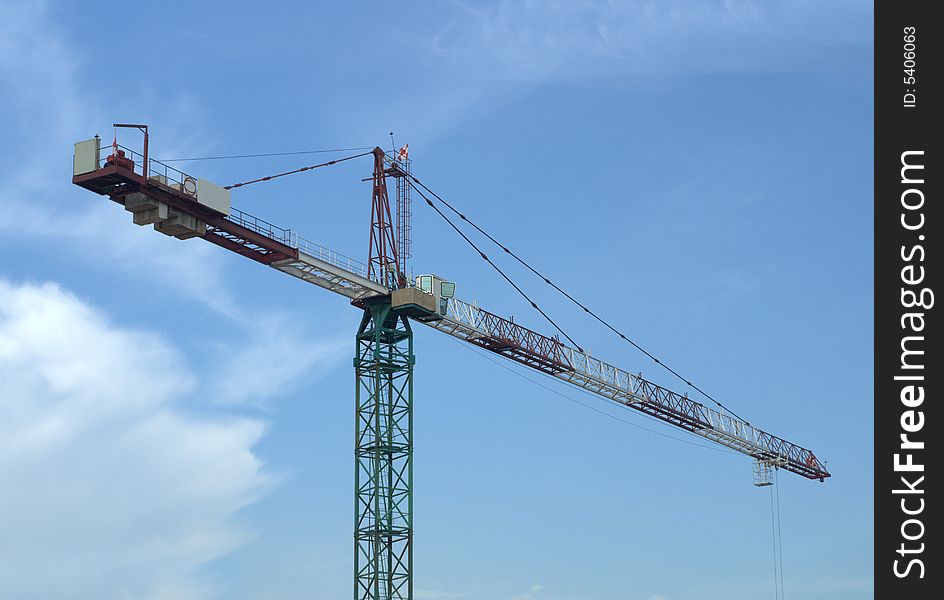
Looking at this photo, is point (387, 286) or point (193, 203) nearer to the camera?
point (193, 203)

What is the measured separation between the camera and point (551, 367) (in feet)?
466

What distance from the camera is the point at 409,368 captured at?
122 metres

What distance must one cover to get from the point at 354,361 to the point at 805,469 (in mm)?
86863

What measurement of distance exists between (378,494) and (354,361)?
40.2 ft

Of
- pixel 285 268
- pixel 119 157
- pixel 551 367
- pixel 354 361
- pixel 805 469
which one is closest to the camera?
pixel 119 157
